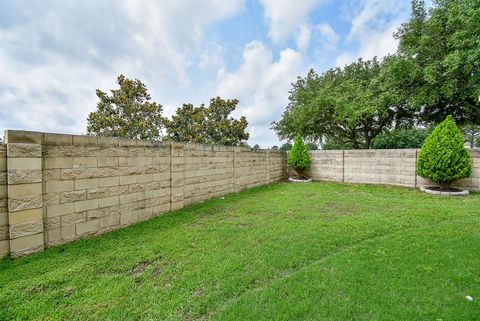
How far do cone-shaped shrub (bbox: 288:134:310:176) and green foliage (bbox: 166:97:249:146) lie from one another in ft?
27.1

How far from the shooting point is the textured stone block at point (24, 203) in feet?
8.65

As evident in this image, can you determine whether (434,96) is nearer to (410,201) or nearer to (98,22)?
(410,201)

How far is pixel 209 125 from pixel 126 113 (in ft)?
20.6

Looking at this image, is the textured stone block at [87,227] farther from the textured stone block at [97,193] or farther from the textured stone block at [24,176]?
the textured stone block at [24,176]

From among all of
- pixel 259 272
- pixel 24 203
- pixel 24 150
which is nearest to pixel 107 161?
pixel 24 150

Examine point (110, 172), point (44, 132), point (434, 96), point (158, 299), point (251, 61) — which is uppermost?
point (251, 61)

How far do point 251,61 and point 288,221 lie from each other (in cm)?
734

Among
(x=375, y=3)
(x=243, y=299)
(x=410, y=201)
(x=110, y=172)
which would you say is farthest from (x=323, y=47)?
(x=243, y=299)

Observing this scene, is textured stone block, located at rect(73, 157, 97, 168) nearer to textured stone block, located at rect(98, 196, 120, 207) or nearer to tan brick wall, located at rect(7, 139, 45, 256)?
tan brick wall, located at rect(7, 139, 45, 256)

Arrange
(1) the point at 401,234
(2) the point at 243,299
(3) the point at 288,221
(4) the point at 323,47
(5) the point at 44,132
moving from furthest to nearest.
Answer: (4) the point at 323,47, (3) the point at 288,221, (1) the point at 401,234, (5) the point at 44,132, (2) the point at 243,299

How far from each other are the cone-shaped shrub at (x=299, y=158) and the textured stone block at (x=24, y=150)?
9096mm

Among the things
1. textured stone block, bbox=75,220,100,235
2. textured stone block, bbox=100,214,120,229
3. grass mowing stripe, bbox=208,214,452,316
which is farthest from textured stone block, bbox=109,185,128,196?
grass mowing stripe, bbox=208,214,452,316

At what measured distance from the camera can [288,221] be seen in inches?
171

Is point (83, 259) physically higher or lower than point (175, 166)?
lower
